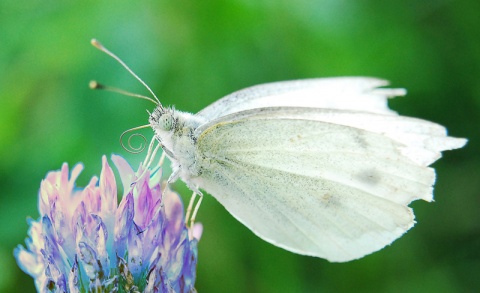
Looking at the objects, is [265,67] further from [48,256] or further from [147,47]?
[48,256]

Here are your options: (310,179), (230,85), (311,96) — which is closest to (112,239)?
(310,179)

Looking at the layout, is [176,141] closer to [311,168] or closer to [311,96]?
[311,168]

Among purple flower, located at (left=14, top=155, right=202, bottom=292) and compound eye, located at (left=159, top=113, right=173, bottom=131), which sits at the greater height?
compound eye, located at (left=159, top=113, right=173, bottom=131)

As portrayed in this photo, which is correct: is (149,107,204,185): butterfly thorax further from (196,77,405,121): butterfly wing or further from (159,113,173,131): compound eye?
(196,77,405,121): butterfly wing

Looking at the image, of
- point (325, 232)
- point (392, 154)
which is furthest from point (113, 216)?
point (392, 154)

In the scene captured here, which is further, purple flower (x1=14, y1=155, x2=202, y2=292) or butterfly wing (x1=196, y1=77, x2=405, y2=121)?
butterfly wing (x1=196, y1=77, x2=405, y2=121)

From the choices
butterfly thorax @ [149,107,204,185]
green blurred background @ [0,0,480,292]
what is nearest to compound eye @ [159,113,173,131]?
butterfly thorax @ [149,107,204,185]
